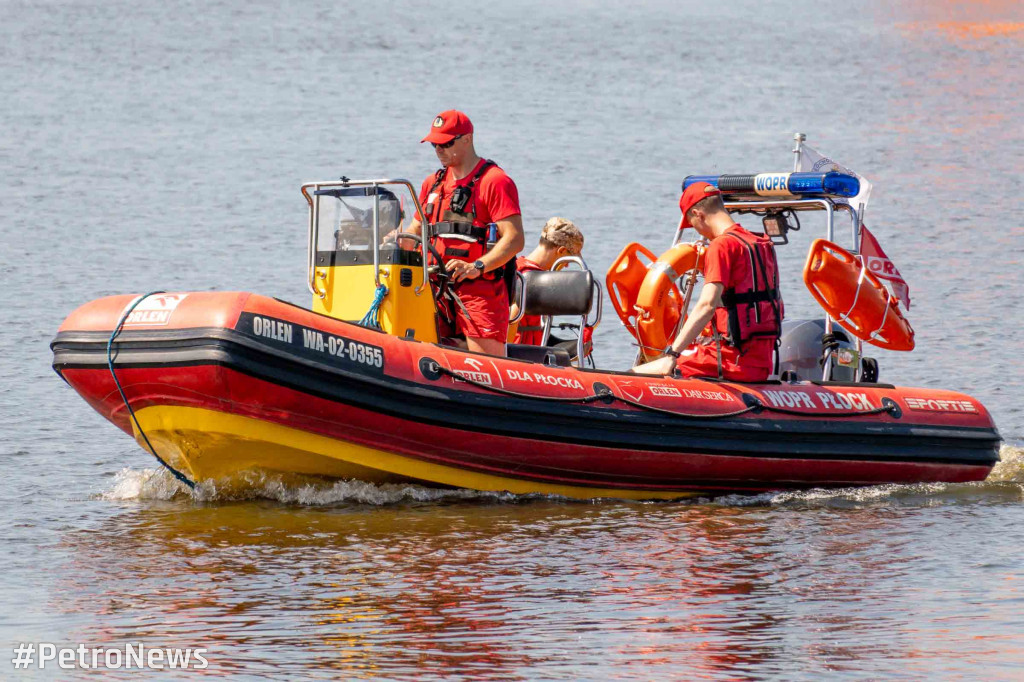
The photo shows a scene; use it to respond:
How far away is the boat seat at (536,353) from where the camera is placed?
7309 millimetres

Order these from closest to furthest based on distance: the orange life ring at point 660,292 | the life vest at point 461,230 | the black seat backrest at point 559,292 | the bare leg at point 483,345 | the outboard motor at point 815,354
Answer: the life vest at point 461,230, the bare leg at point 483,345, the black seat backrest at point 559,292, the orange life ring at point 660,292, the outboard motor at point 815,354

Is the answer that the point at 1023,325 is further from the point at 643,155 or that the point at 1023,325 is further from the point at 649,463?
the point at 643,155

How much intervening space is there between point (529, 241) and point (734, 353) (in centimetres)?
912

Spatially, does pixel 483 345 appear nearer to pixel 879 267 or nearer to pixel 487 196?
pixel 487 196

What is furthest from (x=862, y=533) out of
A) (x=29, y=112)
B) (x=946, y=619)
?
(x=29, y=112)

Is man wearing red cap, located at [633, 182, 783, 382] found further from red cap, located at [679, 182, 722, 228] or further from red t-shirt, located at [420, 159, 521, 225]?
red t-shirt, located at [420, 159, 521, 225]

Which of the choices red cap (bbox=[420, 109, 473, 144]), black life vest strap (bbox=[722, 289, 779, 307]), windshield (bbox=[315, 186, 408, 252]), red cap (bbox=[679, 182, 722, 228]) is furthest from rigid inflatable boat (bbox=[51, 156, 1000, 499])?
red cap (bbox=[679, 182, 722, 228])

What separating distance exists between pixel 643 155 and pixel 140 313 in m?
16.3

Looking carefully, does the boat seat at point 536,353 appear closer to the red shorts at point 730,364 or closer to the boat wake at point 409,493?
the red shorts at point 730,364

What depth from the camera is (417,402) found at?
6320 millimetres

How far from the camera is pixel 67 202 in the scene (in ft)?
57.7

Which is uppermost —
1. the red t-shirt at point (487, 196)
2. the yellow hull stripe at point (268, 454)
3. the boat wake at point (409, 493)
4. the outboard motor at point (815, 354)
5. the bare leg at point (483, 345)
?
the red t-shirt at point (487, 196)

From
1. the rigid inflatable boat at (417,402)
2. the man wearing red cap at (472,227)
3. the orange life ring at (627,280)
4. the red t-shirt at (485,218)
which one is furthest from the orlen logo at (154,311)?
the orange life ring at (627,280)

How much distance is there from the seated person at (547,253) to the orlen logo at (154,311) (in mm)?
2250
